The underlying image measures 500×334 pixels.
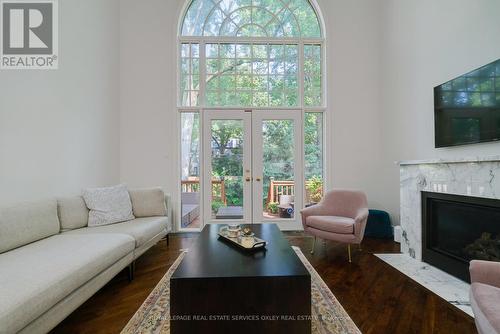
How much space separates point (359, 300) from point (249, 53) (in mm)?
3810

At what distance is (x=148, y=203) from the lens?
307 centimetres

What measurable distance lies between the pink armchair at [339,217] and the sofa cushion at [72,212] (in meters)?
2.56

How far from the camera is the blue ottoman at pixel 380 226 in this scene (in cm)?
352

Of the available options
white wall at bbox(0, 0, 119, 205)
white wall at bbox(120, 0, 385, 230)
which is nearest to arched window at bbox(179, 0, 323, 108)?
white wall at bbox(120, 0, 385, 230)

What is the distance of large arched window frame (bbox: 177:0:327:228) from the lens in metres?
3.98

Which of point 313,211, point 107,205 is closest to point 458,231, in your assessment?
point 313,211

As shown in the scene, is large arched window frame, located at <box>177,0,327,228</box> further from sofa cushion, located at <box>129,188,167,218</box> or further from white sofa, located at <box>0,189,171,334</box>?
white sofa, located at <box>0,189,171,334</box>

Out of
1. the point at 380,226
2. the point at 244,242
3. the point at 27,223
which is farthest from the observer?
the point at 380,226

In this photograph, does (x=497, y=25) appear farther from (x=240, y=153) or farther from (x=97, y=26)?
(x=97, y=26)

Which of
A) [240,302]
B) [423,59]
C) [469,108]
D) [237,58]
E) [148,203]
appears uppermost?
[237,58]

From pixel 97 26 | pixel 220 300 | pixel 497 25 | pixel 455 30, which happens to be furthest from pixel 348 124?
pixel 97 26

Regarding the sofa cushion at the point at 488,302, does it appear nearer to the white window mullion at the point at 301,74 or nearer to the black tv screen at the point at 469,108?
the black tv screen at the point at 469,108

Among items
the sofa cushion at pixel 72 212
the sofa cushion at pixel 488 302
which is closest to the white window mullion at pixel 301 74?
the sofa cushion at pixel 488 302

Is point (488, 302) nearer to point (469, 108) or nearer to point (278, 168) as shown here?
point (469, 108)
